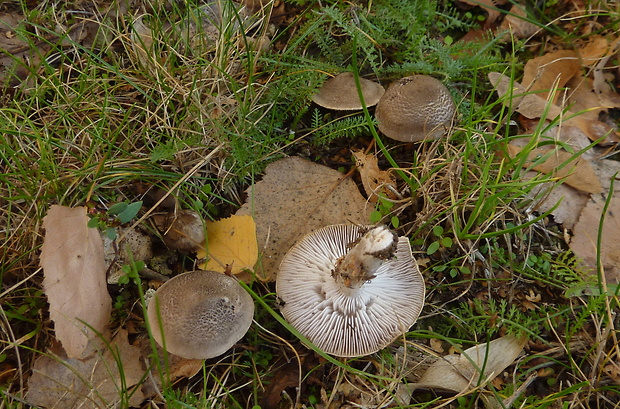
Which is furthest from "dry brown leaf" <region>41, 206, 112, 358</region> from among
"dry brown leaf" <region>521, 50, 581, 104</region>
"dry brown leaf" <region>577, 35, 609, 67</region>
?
"dry brown leaf" <region>577, 35, 609, 67</region>

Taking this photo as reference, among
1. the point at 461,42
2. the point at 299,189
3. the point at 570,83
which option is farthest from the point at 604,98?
the point at 299,189

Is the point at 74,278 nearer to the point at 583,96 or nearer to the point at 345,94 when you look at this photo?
the point at 345,94

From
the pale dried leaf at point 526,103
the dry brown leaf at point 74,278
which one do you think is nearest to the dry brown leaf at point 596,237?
the pale dried leaf at point 526,103

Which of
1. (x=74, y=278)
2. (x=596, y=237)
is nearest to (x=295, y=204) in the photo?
(x=74, y=278)

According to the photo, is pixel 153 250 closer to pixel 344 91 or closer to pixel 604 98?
pixel 344 91

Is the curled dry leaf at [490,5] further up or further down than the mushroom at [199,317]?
further up

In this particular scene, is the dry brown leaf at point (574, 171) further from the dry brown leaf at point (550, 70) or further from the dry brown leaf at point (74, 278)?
the dry brown leaf at point (74, 278)

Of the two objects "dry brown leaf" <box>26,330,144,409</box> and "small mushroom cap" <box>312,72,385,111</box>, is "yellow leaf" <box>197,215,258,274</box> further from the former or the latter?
"small mushroom cap" <box>312,72,385,111</box>
